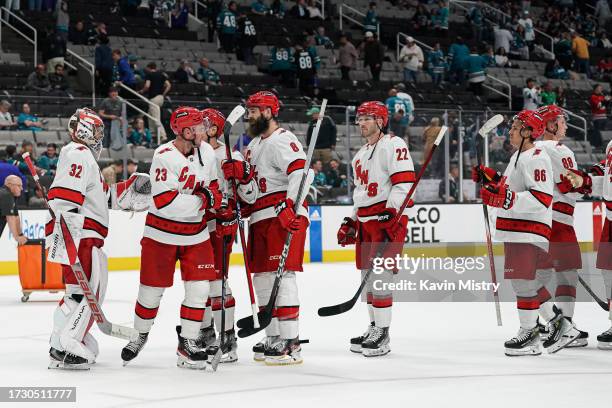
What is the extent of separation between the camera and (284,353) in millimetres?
6176

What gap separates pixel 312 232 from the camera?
14344 mm

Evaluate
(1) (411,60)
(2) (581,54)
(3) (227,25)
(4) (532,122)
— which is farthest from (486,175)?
(2) (581,54)

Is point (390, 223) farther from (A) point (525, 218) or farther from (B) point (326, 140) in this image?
(B) point (326, 140)

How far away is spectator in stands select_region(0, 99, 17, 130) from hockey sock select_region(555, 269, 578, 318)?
8.09m

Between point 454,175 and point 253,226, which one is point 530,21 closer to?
point 454,175

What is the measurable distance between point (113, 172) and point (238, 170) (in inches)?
280

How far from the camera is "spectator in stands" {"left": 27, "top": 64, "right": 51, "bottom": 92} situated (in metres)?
15.2

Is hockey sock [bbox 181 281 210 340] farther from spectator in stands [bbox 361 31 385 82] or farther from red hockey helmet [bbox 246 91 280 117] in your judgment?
spectator in stands [bbox 361 31 385 82]

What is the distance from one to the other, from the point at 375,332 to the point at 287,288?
66cm

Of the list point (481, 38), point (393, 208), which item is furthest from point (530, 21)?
point (393, 208)

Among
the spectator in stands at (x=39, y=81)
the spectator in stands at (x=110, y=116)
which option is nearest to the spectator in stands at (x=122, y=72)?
the spectator in stands at (x=39, y=81)

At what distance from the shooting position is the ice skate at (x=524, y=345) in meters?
6.41

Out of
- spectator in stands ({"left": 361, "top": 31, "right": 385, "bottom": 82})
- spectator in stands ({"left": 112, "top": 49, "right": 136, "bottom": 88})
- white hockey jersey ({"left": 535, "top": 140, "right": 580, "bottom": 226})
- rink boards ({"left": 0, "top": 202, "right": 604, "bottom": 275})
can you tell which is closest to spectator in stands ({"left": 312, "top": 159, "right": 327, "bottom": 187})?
rink boards ({"left": 0, "top": 202, "right": 604, "bottom": 275})

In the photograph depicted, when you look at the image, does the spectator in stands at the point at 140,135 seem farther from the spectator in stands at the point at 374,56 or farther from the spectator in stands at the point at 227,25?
the spectator in stands at the point at 374,56
